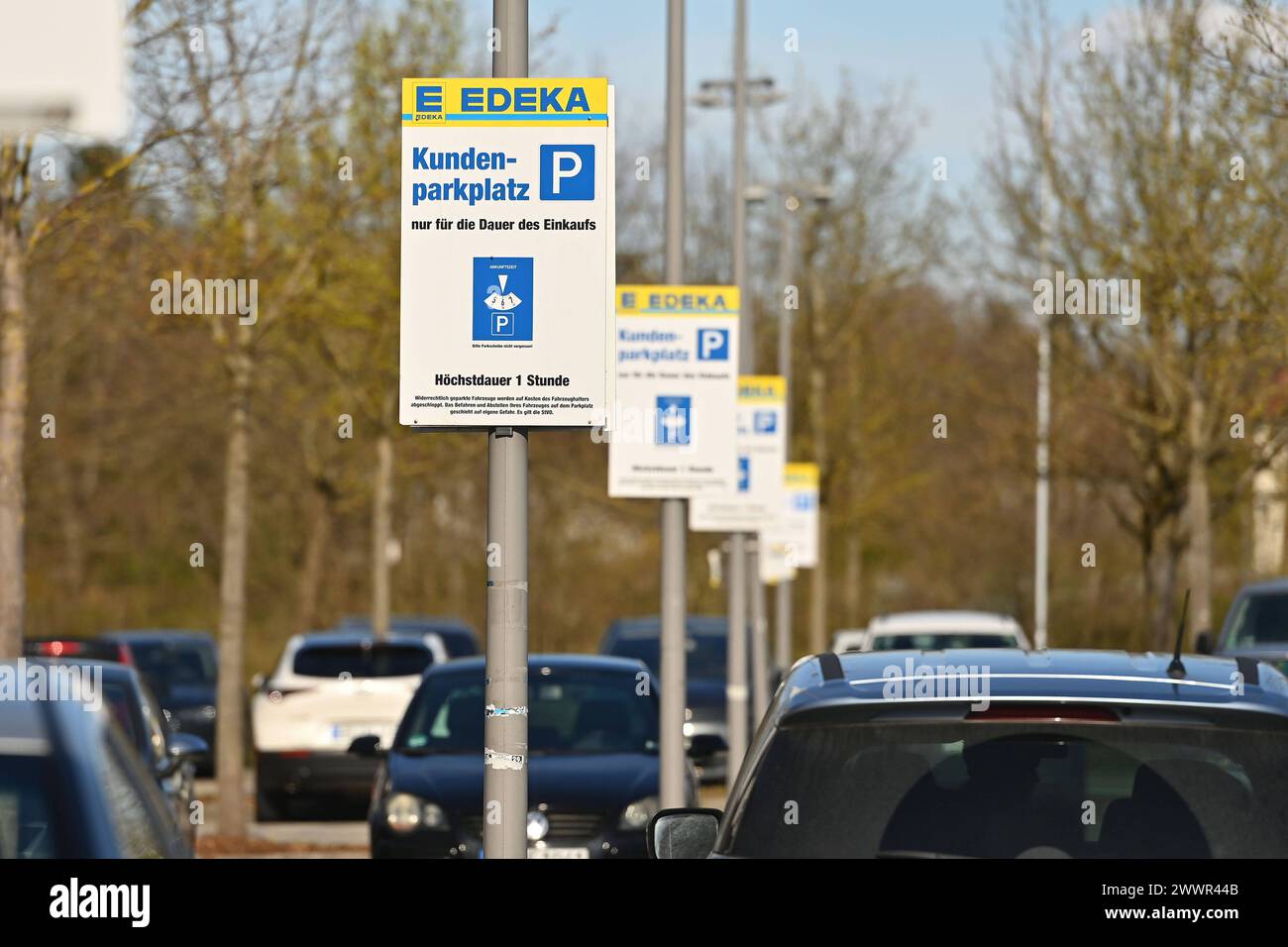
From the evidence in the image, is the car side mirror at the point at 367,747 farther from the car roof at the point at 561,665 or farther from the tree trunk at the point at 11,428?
the tree trunk at the point at 11,428

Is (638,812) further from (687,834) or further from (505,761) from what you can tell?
(687,834)

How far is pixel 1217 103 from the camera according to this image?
20.4m

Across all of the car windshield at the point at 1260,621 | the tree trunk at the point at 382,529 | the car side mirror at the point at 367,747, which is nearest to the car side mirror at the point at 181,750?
the car side mirror at the point at 367,747

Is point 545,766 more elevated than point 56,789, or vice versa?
point 56,789

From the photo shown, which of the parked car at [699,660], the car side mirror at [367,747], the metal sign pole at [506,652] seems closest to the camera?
the metal sign pole at [506,652]

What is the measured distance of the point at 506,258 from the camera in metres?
6.08

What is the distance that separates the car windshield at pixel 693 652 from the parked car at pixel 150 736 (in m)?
13.2

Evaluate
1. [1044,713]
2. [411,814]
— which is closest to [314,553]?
[411,814]

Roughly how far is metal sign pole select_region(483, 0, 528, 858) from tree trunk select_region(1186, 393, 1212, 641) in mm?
20347

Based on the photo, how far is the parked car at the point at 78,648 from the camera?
21547 millimetres

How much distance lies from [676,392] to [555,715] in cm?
226
